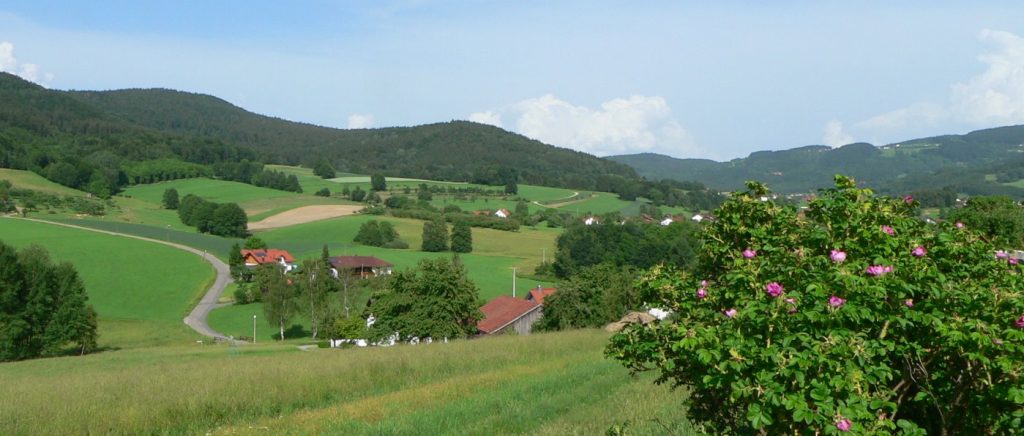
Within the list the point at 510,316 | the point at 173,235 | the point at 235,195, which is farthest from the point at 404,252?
the point at 235,195

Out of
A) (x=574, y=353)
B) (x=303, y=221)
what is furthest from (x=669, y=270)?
(x=303, y=221)

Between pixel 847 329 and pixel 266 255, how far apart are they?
3403 inches

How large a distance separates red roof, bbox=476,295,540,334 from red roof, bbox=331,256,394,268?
21813 mm

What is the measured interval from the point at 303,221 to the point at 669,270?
4299 inches

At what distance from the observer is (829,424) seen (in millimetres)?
4023

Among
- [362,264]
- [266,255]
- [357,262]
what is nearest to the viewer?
[362,264]

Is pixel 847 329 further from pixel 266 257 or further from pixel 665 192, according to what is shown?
pixel 665 192

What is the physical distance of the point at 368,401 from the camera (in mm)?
13789

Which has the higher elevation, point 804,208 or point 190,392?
point 804,208

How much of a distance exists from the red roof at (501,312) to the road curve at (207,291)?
64.3 ft

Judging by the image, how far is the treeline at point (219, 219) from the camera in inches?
4077

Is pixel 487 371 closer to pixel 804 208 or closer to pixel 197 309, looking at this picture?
pixel 804 208

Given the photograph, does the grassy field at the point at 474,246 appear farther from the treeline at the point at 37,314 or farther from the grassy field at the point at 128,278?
the treeline at the point at 37,314

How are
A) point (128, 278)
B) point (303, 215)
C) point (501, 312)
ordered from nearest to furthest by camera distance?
point (501, 312)
point (128, 278)
point (303, 215)
